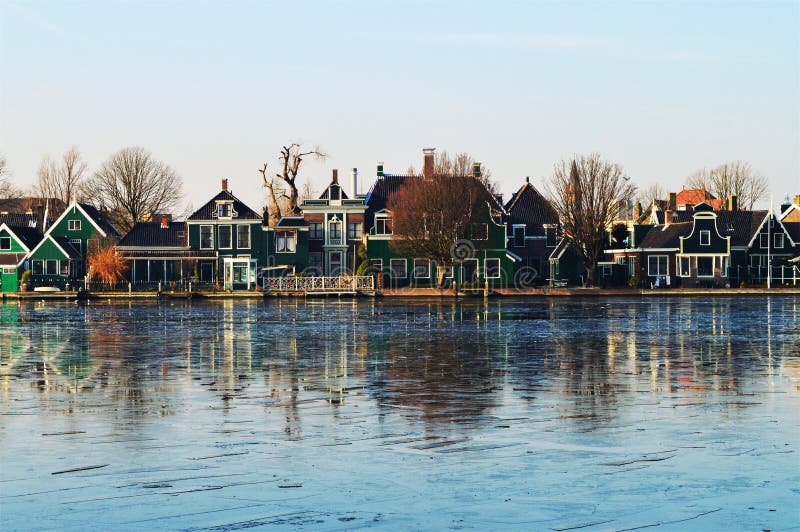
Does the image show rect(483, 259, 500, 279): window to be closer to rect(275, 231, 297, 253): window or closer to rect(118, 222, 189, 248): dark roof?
rect(275, 231, 297, 253): window

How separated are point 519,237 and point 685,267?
49.2 ft

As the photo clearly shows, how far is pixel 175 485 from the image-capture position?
1262cm

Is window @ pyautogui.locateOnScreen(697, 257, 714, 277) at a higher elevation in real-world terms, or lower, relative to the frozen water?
higher

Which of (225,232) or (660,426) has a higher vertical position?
(225,232)

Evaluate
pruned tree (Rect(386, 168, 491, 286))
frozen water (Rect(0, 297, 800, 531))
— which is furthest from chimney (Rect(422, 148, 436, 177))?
frozen water (Rect(0, 297, 800, 531))

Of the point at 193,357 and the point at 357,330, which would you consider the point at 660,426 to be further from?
the point at 357,330

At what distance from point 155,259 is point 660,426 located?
7903 cm

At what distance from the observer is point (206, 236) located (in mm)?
92875

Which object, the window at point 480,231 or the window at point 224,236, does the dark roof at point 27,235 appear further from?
the window at point 480,231

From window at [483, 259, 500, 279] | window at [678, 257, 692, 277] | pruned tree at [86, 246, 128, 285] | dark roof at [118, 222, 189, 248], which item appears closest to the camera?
pruned tree at [86, 246, 128, 285]

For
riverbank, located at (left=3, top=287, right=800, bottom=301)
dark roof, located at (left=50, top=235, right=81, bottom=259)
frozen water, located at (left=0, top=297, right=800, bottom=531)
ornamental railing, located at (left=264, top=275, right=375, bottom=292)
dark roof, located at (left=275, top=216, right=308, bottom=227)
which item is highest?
dark roof, located at (left=275, top=216, right=308, bottom=227)

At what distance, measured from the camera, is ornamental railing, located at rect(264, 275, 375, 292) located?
8588 cm

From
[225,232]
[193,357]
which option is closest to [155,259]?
[225,232]

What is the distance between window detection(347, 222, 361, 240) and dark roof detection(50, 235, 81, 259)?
2554cm
